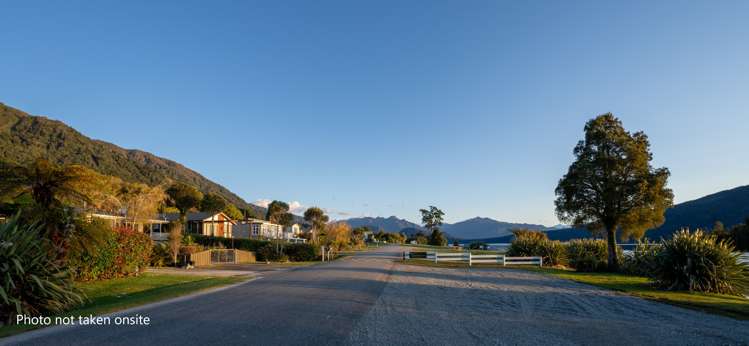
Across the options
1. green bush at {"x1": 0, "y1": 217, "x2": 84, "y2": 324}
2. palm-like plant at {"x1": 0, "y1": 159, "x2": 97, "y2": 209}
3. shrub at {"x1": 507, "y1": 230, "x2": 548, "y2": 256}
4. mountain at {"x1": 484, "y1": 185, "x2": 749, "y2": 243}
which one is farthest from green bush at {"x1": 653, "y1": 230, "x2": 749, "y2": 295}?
mountain at {"x1": 484, "y1": 185, "x2": 749, "y2": 243}

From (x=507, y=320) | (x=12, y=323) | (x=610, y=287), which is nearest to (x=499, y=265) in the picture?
(x=610, y=287)

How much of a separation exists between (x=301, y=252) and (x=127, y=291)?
20954 mm

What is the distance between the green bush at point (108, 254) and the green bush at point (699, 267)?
829 inches

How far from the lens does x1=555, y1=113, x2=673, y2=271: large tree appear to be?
23516 mm

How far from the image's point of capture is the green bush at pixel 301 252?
3643cm

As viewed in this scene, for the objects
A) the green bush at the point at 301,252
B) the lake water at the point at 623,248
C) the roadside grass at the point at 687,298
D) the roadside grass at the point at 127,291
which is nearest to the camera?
the roadside grass at the point at 127,291

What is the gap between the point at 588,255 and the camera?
2773 cm

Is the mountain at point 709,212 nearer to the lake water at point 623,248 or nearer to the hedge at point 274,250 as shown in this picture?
the lake water at point 623,248

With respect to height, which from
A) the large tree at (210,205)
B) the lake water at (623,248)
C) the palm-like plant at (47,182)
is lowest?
the lake water at (623,248)

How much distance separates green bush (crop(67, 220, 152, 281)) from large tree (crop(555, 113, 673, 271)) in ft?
75.2

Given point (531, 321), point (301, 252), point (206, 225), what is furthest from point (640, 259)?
point (206, 225)

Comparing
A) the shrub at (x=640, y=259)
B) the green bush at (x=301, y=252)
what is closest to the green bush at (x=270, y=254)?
the green bush at (x=301, y=252)

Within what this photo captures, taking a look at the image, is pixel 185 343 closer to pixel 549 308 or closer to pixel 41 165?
pixel 549 308

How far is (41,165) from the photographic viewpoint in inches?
566
